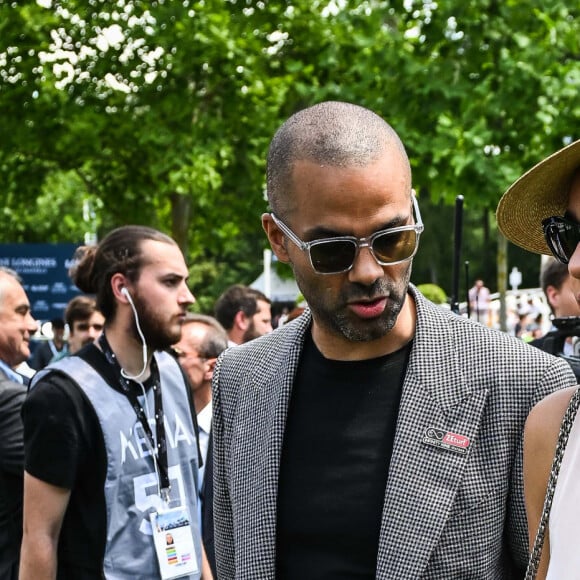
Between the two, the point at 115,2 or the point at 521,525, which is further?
the point at 115,2

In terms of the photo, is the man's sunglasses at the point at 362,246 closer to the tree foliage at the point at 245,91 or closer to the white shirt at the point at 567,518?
the white shirt at the point at 567,518

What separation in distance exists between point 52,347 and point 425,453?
12.3 metres

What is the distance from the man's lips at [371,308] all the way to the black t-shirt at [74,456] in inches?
59.2

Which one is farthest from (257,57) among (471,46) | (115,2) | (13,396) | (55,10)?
(13,396)

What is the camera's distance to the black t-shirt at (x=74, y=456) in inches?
137

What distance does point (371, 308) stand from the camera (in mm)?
2334

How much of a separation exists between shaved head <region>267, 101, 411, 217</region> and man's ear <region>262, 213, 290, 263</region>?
0.05 meters

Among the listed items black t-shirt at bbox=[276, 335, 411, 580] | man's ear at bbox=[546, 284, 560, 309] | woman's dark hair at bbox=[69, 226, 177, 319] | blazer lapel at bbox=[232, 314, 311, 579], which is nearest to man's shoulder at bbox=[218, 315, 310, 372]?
blazer lapel at bbox=[232, 314, 311, 579]

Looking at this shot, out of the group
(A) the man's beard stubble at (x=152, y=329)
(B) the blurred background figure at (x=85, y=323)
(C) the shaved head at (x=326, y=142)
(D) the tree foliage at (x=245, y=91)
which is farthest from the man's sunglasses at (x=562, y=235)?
(D) the tree foliage at (x=245, y=91)

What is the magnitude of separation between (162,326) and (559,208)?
2.22 metres

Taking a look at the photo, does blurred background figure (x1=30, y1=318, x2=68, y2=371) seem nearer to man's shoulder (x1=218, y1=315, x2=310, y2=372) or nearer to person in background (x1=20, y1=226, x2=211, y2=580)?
person in background (x1=20, y1=226, x2=211, y2=580)

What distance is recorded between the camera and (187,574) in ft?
12.1

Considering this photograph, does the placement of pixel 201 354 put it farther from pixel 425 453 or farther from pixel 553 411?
pixel 553 411

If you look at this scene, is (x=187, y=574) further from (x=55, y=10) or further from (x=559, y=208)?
(x=55, y=10)
